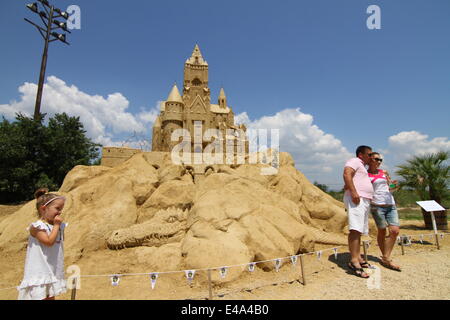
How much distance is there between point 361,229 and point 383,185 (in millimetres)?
1234

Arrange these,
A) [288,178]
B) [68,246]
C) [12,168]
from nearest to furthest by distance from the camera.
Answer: [68,246] → [288,178] → [12,168]

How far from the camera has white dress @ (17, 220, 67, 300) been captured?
2.75 meters

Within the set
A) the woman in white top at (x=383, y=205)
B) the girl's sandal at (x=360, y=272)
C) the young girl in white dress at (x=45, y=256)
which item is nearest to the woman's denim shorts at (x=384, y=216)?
the woman in white top at (x=383, y=205)

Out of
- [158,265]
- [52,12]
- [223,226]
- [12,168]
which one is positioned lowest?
[158,265]

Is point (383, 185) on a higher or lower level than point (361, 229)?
higher

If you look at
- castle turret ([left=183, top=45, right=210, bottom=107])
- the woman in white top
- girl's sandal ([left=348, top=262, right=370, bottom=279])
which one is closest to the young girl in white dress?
girl's sandal ([left=348, top=262, right=370, bottom=279])

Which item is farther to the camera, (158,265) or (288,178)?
(288,178)

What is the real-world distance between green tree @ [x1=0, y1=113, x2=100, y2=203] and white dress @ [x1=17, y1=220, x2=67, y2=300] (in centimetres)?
1932

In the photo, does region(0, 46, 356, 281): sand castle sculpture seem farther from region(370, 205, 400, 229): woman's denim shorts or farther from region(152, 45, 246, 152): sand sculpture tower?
region(152, 45, 246, 152): sand sculpture tower

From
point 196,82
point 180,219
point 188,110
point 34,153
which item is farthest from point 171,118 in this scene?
point 180,219

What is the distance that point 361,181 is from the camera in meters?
4.90
